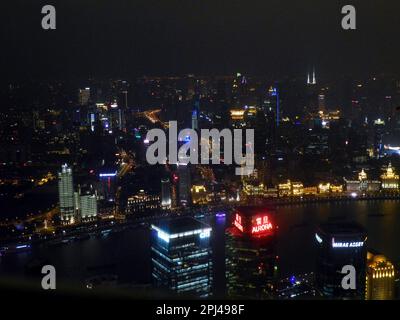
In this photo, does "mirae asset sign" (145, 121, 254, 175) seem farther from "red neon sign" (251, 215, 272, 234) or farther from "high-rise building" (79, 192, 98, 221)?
"red neon sign" (251, 215, 272, 234)

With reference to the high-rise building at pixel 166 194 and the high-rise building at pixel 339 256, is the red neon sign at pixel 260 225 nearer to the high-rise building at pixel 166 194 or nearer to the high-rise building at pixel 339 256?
the high-rise building at pixel 339 256

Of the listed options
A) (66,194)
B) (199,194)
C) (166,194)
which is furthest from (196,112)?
(66,194)

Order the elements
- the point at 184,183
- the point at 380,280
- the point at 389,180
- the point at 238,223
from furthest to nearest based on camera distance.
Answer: the point at 389,180 < the point at 184,183 < the point at 238,223 < the point at 380,280

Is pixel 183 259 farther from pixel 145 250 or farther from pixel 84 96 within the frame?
pixel 84 96

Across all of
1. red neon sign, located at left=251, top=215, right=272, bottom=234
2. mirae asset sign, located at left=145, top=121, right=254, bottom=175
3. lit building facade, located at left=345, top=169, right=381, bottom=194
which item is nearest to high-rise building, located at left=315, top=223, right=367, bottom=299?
red neon sign, located at left=251, top=215, right=272, bottom=234
